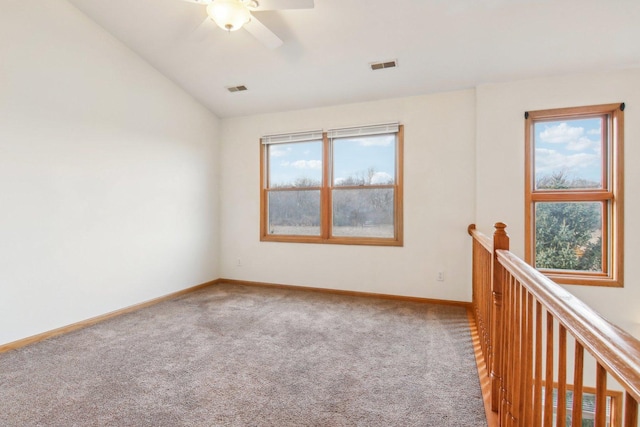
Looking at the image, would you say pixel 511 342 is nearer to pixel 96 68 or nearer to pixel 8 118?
pixel 8 118

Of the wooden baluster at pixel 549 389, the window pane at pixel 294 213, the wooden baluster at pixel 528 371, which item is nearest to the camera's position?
the wooden baluster at pixel 549 389

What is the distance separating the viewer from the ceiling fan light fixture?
2215 millimetres

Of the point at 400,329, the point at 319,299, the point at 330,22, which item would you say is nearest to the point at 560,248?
the point at 400,329

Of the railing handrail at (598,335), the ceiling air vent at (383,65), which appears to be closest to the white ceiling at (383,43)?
the ceiling air vent at (383,65)

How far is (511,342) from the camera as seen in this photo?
1.45 meters

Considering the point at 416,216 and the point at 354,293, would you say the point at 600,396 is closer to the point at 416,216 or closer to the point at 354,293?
the point at 416,216

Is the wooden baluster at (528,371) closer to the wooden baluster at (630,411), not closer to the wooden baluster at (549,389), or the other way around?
the wooden baluster at (549,389)

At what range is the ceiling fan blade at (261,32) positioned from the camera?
8.27ft

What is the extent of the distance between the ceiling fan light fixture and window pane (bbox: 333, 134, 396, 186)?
2210mm

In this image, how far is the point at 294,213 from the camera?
181 inches

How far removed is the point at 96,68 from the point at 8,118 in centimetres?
99

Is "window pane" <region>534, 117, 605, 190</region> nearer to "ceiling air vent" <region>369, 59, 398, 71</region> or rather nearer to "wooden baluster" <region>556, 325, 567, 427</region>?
"ceiling air vent" <region>369, 59, 398, 71</region>

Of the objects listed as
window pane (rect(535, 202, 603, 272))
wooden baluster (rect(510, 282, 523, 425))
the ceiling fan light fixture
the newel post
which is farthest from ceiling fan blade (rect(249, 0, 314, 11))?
window pane (rect(535, 202, 603, 272))

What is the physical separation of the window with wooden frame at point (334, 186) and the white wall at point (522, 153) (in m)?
0.95
